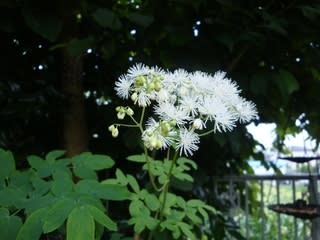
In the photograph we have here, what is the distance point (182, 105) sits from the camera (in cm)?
78

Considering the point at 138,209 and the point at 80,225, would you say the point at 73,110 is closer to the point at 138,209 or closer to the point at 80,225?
the point at 138,209

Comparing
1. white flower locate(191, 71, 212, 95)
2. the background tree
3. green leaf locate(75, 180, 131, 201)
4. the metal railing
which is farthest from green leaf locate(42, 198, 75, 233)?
the metal railing

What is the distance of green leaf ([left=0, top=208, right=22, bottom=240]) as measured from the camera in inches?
29.2

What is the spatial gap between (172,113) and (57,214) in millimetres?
272

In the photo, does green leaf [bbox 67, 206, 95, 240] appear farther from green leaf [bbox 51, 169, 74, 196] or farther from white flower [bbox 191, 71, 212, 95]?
white flower [bbox 191, 71, 212, 95]

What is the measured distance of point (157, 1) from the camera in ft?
4.19

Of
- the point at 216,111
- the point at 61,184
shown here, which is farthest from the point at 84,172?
the point at 216,111

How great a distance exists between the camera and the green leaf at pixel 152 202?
1084mm

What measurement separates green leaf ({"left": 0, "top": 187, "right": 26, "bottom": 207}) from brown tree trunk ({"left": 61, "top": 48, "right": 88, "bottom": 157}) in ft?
2.45

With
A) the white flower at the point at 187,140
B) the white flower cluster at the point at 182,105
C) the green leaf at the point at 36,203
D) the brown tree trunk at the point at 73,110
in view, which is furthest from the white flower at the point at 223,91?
the brown tree trunk at the point at 73,110

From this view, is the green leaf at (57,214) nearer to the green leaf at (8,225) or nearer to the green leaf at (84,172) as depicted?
the green leaf at (8,225)

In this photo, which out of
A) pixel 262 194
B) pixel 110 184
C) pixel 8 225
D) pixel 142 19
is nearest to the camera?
pixel 8 225

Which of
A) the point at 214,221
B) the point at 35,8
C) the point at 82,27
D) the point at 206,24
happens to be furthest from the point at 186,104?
the point at 214,221

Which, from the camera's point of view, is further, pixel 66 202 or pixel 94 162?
pixel 94 162
